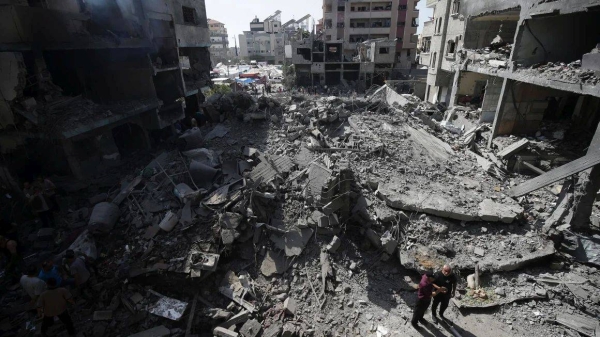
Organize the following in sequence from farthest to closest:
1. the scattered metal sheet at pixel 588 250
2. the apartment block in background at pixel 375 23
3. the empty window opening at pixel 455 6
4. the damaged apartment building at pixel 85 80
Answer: the apartment block in background at pixel 375 23 < the empty window opening at pixel 455 6 < the damaged apartment building at pixel 85 80 < the scattered metal sheet at pixel 588 250

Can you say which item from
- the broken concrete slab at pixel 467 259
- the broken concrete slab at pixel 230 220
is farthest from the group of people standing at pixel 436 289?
the broken concrete slab at pixel 230 220

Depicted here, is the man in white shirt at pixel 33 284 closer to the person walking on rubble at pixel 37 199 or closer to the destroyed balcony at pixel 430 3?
the person walking on rubble at pixel 37 199

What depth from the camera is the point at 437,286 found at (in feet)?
19.4

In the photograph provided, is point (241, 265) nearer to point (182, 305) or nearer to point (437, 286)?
point (182, 305)

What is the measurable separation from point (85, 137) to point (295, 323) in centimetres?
1006

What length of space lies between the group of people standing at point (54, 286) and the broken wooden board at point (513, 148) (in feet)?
48.3

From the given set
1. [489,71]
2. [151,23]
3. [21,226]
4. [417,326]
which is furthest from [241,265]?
[489,71]

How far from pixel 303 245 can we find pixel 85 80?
12294 millimetres

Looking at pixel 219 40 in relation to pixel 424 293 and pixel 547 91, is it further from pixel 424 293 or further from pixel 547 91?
pixel 424 293

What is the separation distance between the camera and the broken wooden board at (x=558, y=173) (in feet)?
25.7

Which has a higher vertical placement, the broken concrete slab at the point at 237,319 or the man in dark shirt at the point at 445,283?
the man in dark shirt at the point at 445,283

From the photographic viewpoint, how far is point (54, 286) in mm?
5711

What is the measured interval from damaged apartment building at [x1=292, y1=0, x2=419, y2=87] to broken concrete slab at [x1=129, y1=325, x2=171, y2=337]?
35.7m

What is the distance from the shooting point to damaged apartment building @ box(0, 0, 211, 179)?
884 cm
